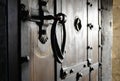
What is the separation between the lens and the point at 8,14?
85 cm

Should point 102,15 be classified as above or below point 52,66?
above

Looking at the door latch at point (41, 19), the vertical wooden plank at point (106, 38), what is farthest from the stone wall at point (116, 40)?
the door latch at point (41, 19)

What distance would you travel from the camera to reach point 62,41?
1.22 metres

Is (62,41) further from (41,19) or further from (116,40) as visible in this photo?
(116,40)

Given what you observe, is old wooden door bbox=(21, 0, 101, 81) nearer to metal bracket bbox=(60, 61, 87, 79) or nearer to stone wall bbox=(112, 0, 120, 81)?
metal bracket bbox=(60, 61, 87, 79)

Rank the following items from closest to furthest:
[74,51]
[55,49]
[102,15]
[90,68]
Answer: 1. [55,49]
2. [74,51]
3. [90,68]
4. [102,15]

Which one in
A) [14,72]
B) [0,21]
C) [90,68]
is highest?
[0,21]

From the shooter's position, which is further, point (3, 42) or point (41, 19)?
point (41, 19)

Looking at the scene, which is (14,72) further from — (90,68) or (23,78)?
(90,68)

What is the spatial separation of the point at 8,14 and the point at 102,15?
1353 mm

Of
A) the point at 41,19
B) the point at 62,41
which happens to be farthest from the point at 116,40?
the point at 41,19

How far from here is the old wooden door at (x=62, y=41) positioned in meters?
0.98

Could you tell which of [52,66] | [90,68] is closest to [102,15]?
[90,68]

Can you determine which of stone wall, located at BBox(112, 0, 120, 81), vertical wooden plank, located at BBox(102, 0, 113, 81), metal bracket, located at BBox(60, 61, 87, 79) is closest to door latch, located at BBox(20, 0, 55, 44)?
metal bracket, located at BBox(60, 61, 87, 79)
